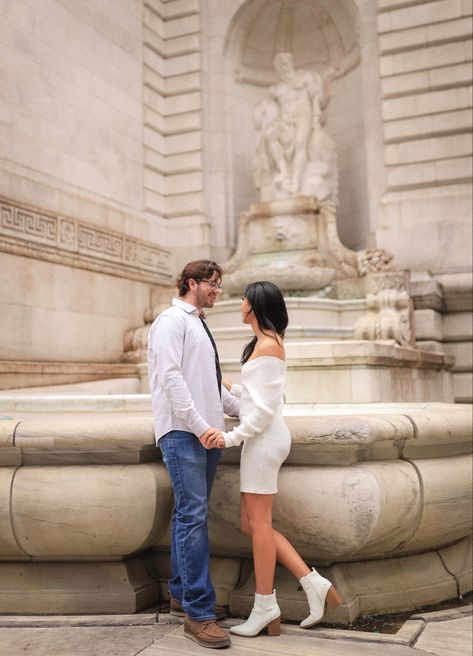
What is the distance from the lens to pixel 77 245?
9633 mm

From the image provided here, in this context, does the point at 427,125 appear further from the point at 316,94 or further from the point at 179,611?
the point at 179,611

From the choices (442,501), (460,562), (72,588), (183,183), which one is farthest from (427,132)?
(72,588)

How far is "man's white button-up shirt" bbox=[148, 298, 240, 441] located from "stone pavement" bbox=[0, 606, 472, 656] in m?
0.93

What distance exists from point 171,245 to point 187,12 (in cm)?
500

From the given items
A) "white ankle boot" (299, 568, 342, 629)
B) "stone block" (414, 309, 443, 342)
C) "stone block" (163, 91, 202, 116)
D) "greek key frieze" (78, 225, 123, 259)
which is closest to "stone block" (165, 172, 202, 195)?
"stone block" (163, 91, 202, 116)

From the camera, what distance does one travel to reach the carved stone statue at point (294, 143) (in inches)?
454

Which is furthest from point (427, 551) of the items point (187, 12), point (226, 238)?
point (187, 12)

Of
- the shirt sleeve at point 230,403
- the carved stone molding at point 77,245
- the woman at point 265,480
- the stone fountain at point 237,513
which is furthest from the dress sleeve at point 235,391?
the carved stone molding at point 77,245

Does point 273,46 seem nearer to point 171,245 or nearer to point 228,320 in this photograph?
point 171,245

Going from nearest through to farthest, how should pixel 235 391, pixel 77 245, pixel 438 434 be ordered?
pixel 235 391, pixel 438 434, pixel 77 245

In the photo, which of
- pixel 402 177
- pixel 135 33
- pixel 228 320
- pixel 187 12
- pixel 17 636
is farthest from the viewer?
pixel 187 12

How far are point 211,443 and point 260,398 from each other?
318mm

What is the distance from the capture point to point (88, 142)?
10.6m

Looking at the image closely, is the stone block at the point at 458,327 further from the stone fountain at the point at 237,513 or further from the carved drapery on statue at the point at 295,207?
the stone fountain at the point at 237,513
